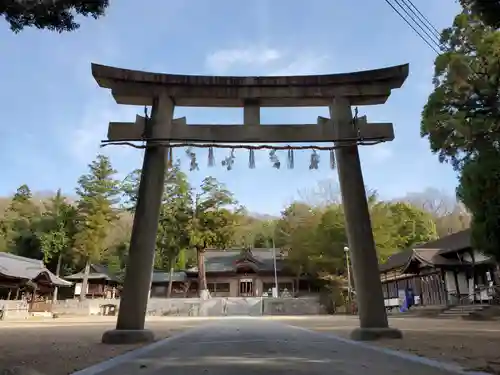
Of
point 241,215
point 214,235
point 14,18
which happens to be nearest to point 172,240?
point 214,235

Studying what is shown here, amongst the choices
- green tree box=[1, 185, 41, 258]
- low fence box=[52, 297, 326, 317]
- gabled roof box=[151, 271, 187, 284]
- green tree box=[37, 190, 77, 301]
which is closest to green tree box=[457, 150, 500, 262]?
low fence box=[52, 297, 326, 317]

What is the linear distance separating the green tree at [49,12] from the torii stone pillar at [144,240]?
3732 mm

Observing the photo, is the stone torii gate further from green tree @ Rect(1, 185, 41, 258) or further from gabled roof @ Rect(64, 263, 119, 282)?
green tree @ Rect(1, 185, 41, 258)

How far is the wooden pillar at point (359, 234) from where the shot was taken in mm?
8102

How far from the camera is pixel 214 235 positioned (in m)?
38.4

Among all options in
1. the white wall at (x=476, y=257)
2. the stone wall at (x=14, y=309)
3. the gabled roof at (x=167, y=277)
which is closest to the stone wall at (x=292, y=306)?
the gabled roof at (x=167, y=277)

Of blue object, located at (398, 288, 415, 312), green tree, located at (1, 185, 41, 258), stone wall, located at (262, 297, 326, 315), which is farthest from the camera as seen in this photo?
green tree, located at (1, 185, 41, 258)

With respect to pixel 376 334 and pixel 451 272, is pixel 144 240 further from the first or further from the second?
pixel 451 272

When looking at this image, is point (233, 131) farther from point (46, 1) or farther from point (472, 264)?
point (472, 264)

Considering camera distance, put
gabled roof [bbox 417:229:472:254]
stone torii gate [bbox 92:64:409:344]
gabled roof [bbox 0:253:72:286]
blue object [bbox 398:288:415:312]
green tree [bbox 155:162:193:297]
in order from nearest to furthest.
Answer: stone torii gate [bbox 92:64:409:344] → gabled roof [bbox 417:229:472:254] → gabled roof [bbox 0:253:72:286] → blue object [bbox 398:288:415:312] → green tree [bbox 155:162:193:297]

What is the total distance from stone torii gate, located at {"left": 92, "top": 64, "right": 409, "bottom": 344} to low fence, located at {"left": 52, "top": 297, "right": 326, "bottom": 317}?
2865 cm

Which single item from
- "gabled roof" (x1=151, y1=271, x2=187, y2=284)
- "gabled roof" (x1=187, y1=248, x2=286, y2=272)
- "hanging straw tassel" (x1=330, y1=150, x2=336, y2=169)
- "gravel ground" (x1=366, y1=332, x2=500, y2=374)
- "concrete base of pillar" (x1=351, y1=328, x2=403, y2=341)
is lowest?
"gravel ground" (x1=366, y1=332, x2=500, y2=374)

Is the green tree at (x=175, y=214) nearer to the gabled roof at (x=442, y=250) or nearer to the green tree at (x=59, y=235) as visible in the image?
the green tree at (x=59, y=235)

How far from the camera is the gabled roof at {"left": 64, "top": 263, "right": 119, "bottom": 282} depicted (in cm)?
4099
